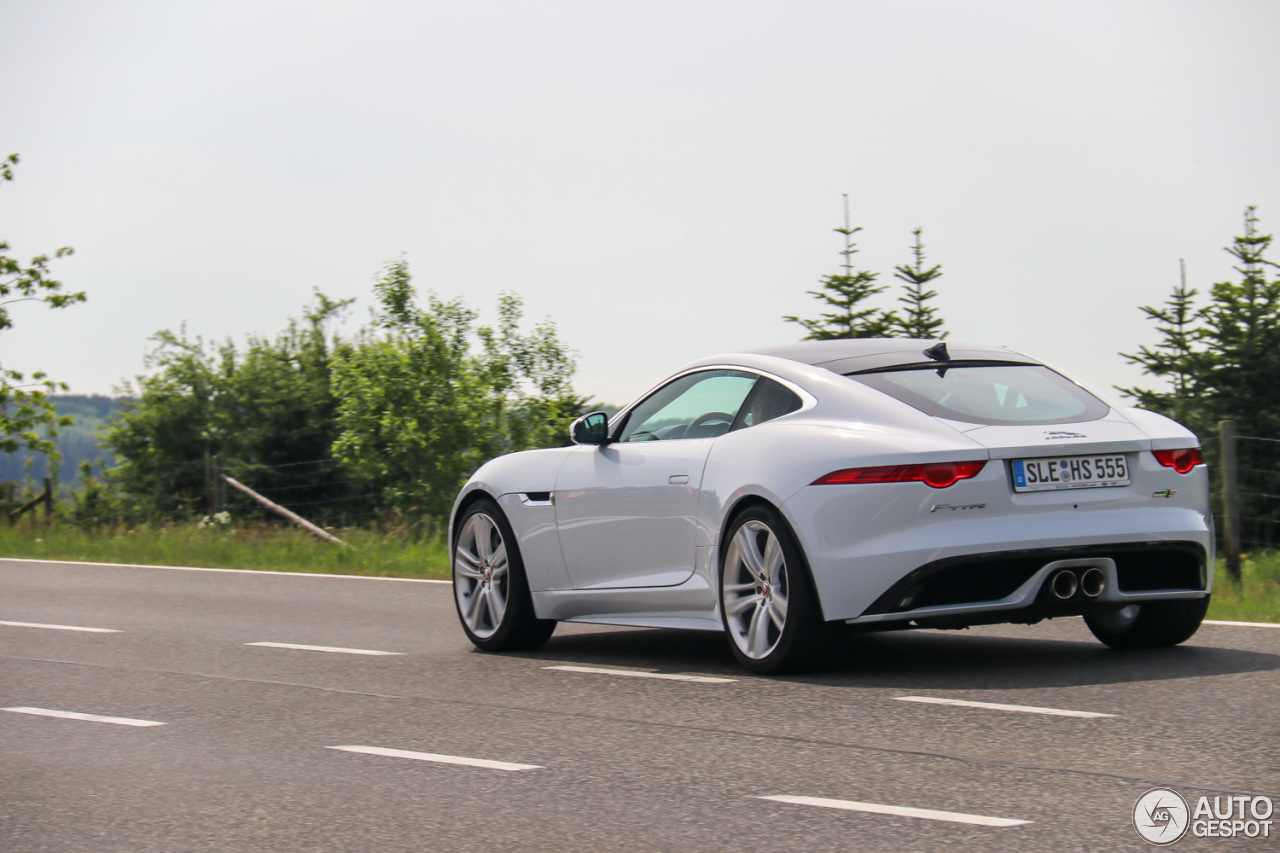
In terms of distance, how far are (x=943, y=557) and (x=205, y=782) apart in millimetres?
2945

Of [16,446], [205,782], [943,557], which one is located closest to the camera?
[205,782]

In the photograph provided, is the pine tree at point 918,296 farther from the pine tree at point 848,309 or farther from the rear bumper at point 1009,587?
the rear bumper at point 1009,587

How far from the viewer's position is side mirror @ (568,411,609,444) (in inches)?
329

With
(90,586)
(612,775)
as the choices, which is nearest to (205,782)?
(612,775)

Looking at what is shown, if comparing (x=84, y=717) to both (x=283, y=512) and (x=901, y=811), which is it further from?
(x=283, y=512)

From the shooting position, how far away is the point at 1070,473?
672 centimetres

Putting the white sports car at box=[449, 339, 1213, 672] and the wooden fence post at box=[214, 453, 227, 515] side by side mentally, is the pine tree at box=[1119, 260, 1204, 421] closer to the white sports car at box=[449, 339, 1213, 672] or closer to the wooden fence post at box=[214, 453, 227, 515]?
the wooden fence post at box=[214, 453, 227, 515]

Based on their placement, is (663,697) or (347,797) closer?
(347,797)

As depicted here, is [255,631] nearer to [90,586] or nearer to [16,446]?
[90,586]

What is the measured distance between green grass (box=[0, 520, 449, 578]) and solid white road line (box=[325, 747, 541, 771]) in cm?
911

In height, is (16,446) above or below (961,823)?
above

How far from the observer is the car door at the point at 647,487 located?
7.64 m

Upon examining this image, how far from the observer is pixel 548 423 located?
28859mm

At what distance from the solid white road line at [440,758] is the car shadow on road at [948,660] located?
6.13ft
